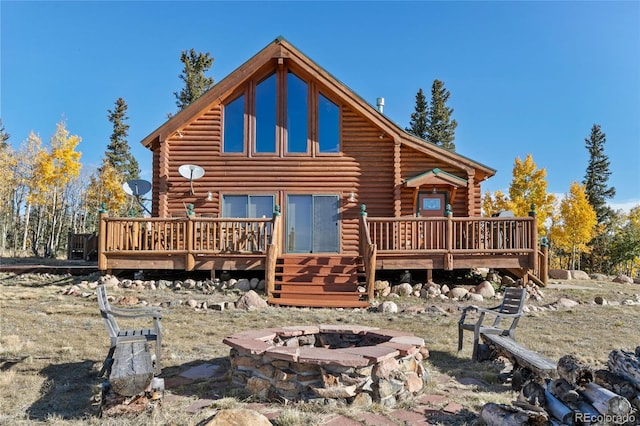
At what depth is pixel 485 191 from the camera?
37.1m

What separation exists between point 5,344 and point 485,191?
3607 centimetres

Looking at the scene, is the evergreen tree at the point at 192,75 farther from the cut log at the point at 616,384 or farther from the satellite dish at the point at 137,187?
the cut log at the point at 616,384

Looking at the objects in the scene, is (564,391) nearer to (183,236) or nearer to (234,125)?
(183,236)

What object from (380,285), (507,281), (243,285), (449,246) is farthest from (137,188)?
(507,281)

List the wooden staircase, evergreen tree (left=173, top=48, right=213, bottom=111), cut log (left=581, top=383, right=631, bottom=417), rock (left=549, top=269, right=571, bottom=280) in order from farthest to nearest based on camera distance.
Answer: evergreen tree (left=173, top=48, right=213, bottom=111), rock (left=549, top=269, right=571, bottom=280), the wooden staircase, cut log (left=581, top=383, right=631, bottom=417)

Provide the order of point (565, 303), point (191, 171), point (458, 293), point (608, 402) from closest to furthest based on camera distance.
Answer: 1. point (608, 402)
2. point (565, 303)
3. point (458, 293)
4. point (191, 171)

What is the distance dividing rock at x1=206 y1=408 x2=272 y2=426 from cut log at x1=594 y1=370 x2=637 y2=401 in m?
2.57

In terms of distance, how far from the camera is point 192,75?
110 feet

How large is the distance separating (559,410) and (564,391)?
206mm

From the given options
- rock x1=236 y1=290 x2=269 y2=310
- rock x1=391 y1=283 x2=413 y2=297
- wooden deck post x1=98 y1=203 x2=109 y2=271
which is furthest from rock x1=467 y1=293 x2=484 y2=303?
wooden deck post x1=98 y1=203 x2=109 y2=271

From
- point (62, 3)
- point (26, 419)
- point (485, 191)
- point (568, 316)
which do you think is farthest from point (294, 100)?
point (485, 191)

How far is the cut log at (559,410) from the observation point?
3.07 metres

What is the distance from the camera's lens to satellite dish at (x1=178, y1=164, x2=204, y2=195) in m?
13.2

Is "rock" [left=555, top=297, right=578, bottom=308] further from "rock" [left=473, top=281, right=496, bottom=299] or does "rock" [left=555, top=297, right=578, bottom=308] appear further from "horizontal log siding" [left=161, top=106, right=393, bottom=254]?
"horizontal log siding" [left=161, top=106, right=393, bottom=254]
